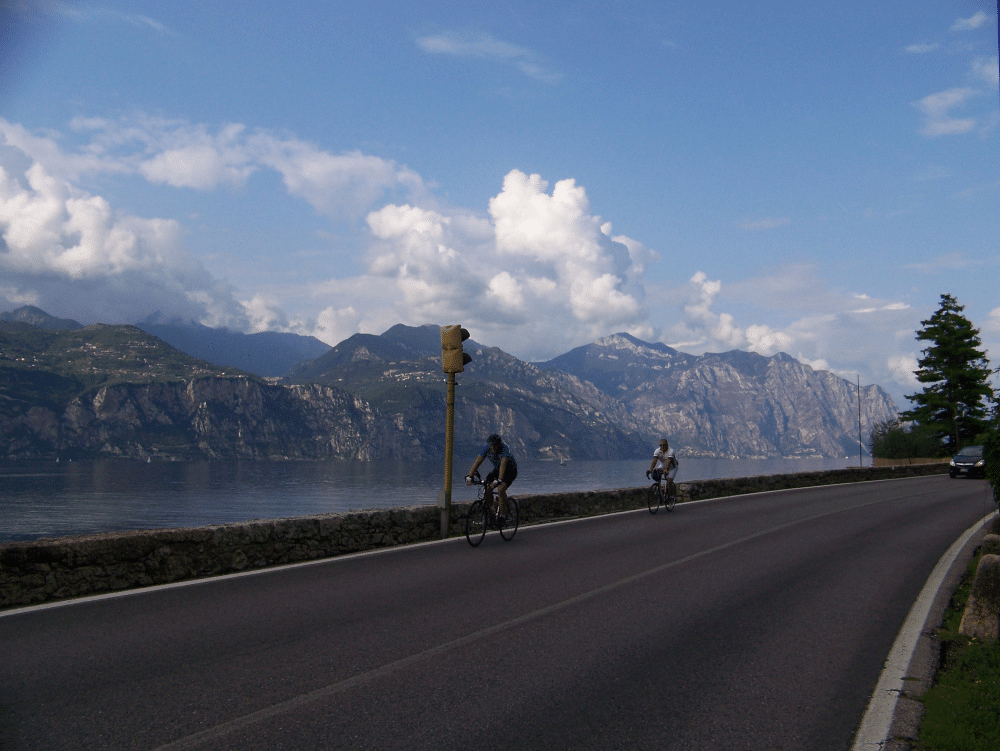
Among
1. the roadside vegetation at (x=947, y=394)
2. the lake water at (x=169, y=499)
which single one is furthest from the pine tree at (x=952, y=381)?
the lake water at (x=169, y=499)

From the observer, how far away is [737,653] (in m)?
5.90

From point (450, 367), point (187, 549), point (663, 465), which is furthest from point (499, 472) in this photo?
point (663, 465)

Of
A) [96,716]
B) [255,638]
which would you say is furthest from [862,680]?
[96,716]

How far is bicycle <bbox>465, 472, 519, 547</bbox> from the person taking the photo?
12.3m

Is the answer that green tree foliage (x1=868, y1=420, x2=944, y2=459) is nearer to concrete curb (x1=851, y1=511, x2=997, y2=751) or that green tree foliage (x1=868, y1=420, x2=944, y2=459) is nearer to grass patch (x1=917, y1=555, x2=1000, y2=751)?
concrete curb (x1=851, y1=511, x2=997, y2=751)

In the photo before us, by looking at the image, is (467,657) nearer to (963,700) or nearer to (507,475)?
(963,700)

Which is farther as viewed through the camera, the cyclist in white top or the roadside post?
the cyclist in white top

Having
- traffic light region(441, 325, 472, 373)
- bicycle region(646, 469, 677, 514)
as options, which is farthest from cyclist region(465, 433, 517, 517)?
bicycle region(646, 469, 677, 514)

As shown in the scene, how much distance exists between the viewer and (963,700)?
4.79 metres

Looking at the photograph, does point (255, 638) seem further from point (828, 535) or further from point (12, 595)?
point (828, 535)

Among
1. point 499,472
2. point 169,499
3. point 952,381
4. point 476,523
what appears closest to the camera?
point 476,523

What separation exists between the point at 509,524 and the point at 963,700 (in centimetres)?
872

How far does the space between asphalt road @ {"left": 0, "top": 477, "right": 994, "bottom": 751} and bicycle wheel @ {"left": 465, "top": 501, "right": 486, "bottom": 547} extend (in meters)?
1.88

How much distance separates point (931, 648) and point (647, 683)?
2.86m
